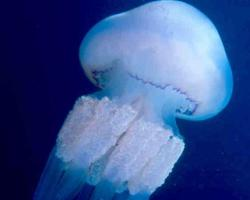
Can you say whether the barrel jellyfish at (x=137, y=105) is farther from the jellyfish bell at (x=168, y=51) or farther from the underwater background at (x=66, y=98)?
the underwater background at (x=66, y=98)

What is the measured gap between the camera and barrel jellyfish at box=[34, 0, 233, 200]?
460 cm

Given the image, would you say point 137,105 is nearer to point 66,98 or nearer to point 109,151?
point 109,151

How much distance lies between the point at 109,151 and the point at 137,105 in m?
0.48

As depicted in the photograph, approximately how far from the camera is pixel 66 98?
20.8 feet

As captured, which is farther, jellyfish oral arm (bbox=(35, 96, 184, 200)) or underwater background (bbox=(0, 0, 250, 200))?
underwater background (bbox=(0, 0, 250, 200))

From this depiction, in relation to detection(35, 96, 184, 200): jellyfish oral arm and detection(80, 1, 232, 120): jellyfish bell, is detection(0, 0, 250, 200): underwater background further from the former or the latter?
detection(35, 96, 184, 200): jellyfish oral arm

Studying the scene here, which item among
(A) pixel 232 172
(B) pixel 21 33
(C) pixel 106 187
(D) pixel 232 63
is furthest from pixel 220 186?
(B) pixel 21 33

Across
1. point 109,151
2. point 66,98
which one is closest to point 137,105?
point 109,151

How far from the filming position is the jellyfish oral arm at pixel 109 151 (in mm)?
4586

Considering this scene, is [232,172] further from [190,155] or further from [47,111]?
[47,111]

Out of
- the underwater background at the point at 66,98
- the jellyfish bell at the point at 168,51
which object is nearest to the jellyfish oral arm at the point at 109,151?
the jellyfish bell at the point at 168,51

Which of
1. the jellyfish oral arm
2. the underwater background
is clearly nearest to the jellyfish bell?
the jellyfish oral arm

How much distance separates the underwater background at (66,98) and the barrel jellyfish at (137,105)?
136 centimetres

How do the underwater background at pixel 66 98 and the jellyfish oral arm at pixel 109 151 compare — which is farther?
the underwater background at pixel 66 98
